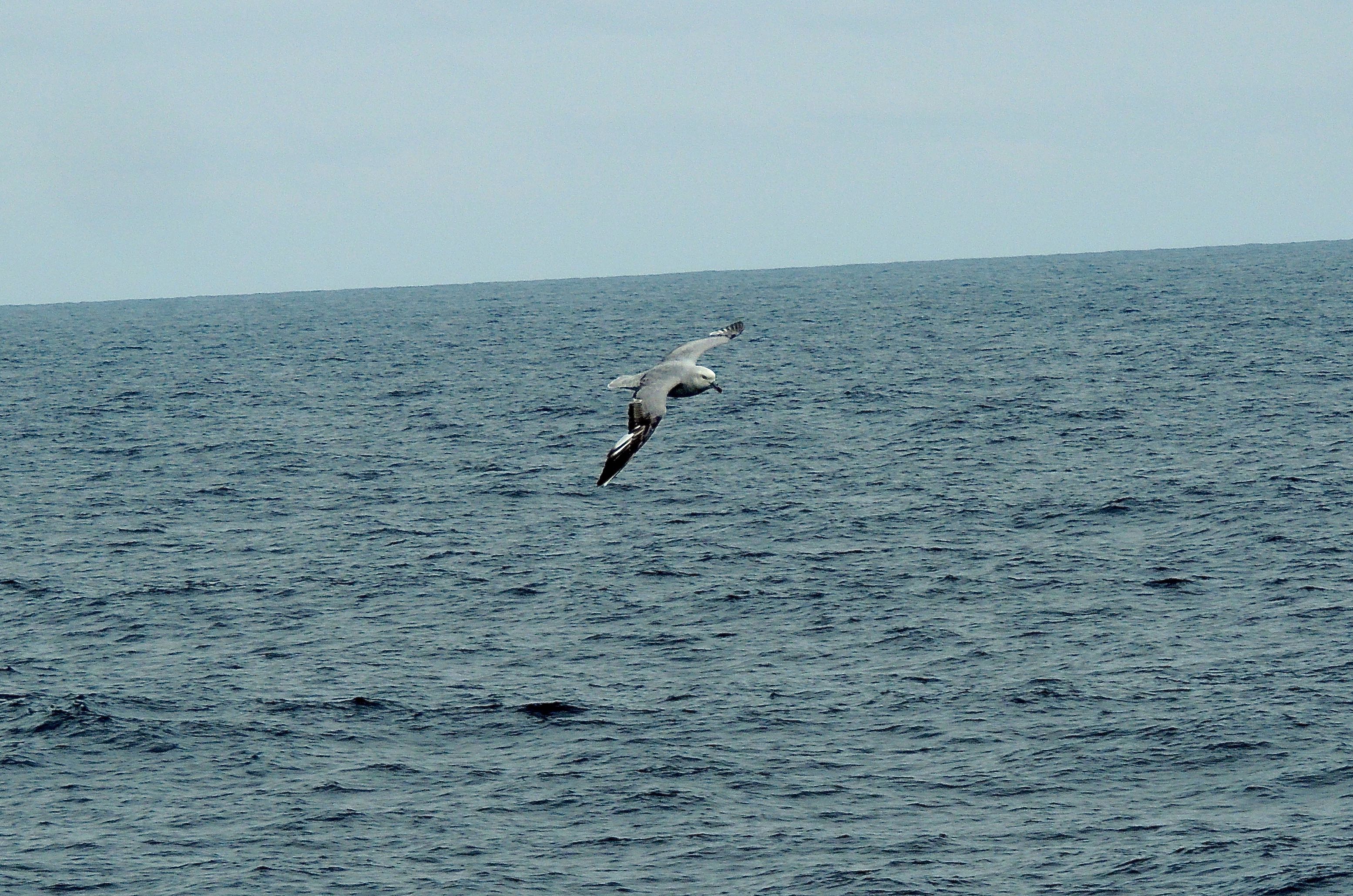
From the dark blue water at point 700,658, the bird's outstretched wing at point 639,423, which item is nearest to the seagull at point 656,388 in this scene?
the bird's outstretched wing at point 639,423

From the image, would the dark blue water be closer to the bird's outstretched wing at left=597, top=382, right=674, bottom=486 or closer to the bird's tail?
the bird's tail

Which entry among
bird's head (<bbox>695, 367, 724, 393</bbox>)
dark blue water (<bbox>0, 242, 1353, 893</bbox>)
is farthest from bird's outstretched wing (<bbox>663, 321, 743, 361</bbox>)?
dark blue water (<bbox>0, 242, 1353, 893</bbox>)

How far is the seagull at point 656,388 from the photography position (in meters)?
19.3

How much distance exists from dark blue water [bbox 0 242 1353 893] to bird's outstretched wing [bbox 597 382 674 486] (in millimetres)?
12265

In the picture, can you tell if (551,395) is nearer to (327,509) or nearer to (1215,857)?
(327,509)

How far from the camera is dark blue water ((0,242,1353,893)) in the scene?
32.0 metres

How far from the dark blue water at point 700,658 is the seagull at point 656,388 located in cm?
1113

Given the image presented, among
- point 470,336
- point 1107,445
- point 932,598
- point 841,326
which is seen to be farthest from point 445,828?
point 470,336

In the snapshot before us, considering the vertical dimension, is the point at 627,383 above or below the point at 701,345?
below

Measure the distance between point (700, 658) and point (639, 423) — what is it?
2301 centimetres

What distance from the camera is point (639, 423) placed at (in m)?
21.0

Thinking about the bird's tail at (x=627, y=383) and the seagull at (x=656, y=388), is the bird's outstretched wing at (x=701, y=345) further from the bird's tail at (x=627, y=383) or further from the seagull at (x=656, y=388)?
the bird's tail at (x=627, y=383)

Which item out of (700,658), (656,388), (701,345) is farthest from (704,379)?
(700,658)

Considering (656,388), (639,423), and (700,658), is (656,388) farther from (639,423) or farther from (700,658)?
(700,658)
